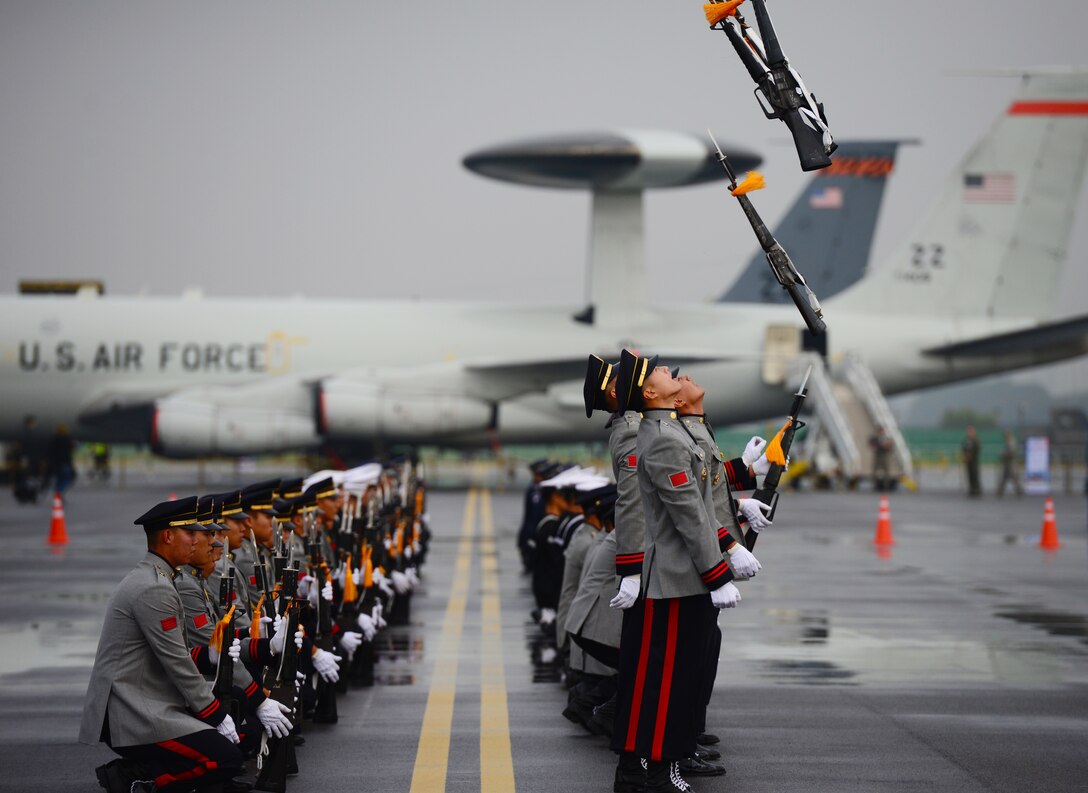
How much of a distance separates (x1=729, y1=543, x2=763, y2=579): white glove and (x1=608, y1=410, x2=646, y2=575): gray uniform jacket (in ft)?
1.37

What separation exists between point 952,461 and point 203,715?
232 feet

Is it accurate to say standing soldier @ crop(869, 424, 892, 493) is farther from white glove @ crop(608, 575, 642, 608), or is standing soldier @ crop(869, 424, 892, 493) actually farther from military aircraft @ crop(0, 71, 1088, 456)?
white glove @ crop(608, 575, 642, 608)

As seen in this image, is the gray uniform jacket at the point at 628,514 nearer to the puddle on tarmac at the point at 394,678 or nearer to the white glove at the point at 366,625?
the white glove at the point at 366,625

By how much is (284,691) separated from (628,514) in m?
1.74

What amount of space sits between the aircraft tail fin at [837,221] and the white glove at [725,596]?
39.4 m

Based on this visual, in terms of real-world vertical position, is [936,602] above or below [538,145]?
below

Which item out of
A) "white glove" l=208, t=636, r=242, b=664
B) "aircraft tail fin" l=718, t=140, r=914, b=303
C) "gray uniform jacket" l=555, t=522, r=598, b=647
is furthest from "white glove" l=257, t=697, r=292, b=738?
"aircraft tail fin" l=718, t=140, r=914, b=303

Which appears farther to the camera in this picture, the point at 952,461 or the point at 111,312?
the point at 952,461

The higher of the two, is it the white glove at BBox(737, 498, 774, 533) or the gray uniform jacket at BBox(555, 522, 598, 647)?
the white glove at BBox(737, 498, 774, 533)

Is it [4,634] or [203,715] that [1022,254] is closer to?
[4,634]

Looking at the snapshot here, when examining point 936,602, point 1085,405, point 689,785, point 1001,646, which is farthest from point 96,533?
point 1085,405

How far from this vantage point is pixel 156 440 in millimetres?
31188

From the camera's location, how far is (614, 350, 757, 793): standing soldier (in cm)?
620

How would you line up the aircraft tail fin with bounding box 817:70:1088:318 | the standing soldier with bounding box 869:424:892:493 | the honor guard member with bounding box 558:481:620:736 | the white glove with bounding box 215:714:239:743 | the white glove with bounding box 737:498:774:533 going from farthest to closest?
the aircraft tail fin with bounding box 817:70:1088:318 < the standing soldier with bounding box 869:424:892:493 < the honor guard member with bounding box 558:481:620:736 < the white glove with bounding box 737:498:774:533 < the white glove with bounding box 215:714:239:743
